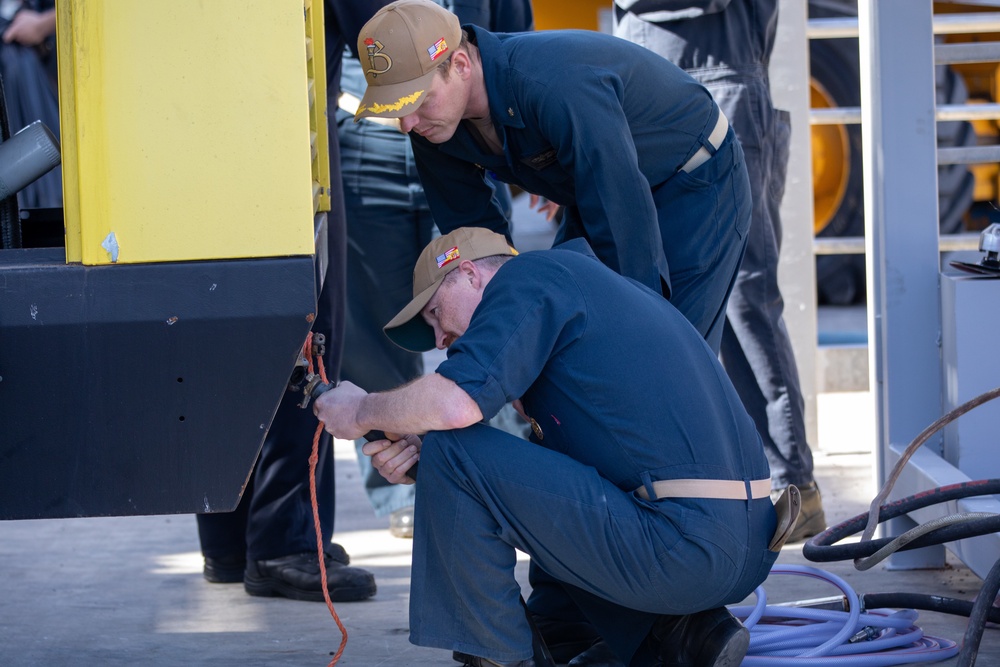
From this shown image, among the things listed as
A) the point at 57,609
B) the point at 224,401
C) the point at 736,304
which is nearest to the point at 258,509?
the point at 57,609

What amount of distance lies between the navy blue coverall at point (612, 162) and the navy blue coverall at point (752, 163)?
0.85 meters

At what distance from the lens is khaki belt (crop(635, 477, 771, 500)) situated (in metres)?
2.14

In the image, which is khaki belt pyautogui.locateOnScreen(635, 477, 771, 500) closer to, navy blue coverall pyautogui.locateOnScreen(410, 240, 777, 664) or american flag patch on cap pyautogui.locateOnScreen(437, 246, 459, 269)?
navy blue coverall pyautogui.locateOnScreen(410, 240, 777, 664)

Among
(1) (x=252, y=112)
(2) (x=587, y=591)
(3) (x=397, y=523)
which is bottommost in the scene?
(3) (x=397, y=523)

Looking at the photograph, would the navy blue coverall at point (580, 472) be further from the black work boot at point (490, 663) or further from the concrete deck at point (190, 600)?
the concrete deck at point (190, 600)

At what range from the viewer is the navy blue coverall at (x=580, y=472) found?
2.11 m

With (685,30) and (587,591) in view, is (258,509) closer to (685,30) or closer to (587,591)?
(587,591)

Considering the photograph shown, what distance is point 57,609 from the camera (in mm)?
3109

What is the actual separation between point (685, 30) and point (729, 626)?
1948mm

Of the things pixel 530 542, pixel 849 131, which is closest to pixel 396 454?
pixel 530 542

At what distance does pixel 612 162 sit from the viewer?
2350 mm

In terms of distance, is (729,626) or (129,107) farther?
(729,626)

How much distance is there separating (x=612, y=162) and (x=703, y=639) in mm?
918

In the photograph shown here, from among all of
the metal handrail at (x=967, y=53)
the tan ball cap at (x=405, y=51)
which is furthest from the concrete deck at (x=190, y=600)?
the metal handrail at (x=967, y=53)
